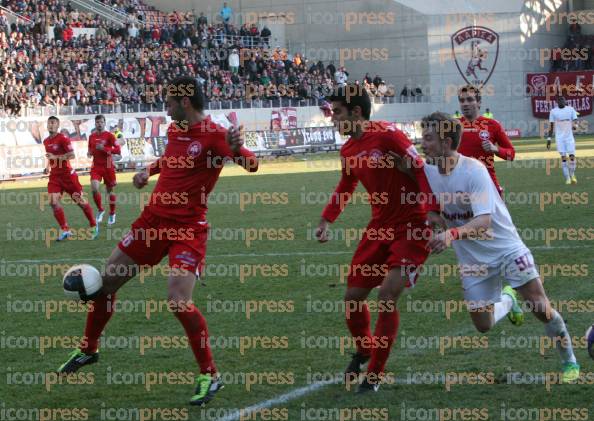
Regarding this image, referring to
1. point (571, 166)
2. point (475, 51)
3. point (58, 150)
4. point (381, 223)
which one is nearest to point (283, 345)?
point (381, 223)

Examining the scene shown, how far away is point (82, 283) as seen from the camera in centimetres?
745

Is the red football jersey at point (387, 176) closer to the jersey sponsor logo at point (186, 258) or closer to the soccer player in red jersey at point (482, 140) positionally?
the jersey sponsor logo at point (186, 258)

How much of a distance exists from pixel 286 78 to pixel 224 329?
42.5m

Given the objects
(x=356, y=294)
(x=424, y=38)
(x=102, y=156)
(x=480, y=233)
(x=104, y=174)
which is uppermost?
(x=424, y=38)

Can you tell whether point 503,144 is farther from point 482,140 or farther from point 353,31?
point 353,31

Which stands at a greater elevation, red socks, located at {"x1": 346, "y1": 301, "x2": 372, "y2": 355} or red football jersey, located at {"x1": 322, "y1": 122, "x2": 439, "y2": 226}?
red football jersey, located at {"x1": 322, "y1": 122, "x2": 439, "y2": 226}

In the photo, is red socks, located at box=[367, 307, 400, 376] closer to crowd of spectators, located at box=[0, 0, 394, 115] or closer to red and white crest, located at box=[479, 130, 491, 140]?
red and white crest, located at box=[479, 130, 491, 140]

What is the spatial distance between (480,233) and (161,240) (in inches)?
94.7

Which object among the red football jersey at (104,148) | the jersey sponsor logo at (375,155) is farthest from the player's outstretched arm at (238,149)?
the red football jersey at (104,148)

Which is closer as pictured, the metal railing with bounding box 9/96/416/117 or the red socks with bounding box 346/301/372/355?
the red socks with bounding box 346/301/372/355

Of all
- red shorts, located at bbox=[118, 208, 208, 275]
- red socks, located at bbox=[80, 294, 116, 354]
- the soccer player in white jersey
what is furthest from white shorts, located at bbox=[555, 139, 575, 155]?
red socks, located at bbox=[80, 294, 116, 354]

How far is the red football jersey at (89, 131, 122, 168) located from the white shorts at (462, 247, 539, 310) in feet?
45.7

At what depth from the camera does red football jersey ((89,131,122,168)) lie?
20.0m

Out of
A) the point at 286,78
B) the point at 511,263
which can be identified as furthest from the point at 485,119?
the point at 286,78
